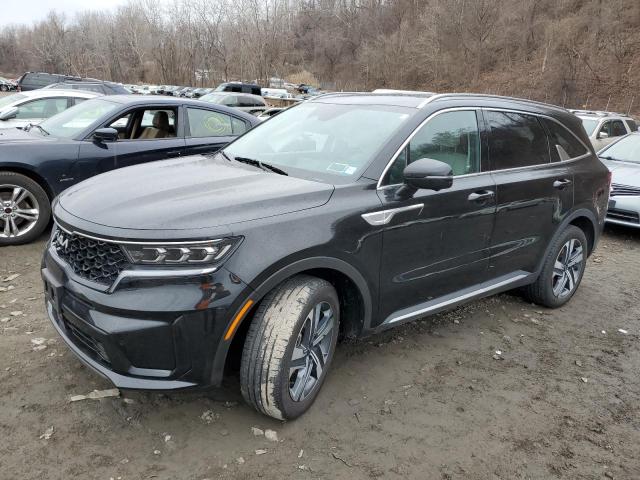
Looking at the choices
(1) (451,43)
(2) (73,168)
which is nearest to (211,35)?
(1) (451,43)

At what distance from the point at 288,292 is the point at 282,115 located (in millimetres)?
1946

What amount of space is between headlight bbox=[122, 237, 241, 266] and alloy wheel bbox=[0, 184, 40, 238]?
362 cm

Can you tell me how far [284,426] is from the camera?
2.82 meters

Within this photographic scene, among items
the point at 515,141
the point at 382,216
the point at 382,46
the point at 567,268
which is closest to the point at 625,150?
the point at 567,268

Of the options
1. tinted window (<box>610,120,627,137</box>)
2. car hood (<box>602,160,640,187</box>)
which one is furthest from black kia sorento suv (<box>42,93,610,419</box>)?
tinted window (<box>610,120,627,137</box>)

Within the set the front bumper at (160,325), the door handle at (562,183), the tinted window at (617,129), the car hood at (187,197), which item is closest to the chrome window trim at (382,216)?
the car hood at (187,197)

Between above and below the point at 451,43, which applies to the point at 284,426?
below

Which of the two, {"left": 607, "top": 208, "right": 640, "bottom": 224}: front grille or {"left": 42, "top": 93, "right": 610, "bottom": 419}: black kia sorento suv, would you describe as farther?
{"left": 607, "top": 208, "right": 640, "bottom": 224}: front grille

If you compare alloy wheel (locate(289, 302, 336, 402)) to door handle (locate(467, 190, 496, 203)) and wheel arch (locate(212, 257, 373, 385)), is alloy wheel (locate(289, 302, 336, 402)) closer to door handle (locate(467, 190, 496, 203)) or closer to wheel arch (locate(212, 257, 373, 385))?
wheel arch (locate(212, 257, 373, 385))

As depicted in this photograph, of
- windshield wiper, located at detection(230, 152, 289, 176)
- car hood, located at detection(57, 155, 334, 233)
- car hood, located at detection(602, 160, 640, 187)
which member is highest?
windshield wiper, located at detection(230, 152, 289, 176)

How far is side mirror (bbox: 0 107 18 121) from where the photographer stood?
820cm

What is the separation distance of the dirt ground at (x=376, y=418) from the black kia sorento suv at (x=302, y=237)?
11.4 inches

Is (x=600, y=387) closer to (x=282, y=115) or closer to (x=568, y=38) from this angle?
(x=282, y=115)

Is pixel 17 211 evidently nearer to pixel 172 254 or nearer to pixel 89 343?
pixel 89 343
